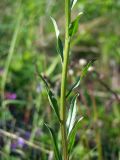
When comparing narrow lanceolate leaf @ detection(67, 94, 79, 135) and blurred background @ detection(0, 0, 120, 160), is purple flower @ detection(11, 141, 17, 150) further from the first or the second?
narrow lanceolate leaf @ detection(67, 94, 79, 135)

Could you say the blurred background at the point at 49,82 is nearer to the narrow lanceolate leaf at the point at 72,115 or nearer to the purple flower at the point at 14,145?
the purple flower at the point at 14,145

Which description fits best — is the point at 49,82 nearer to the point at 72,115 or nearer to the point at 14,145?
the point at 14,145

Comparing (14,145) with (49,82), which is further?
(14,145)

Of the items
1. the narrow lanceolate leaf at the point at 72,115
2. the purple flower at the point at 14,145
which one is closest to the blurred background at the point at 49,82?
the purple flower at the point at 14,145

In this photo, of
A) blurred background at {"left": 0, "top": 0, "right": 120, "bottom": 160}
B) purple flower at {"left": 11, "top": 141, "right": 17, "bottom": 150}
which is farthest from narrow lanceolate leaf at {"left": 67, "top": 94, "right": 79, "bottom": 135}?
purple flower at {"left": 11, "top": 141, "right": 17, "bottom": 150}

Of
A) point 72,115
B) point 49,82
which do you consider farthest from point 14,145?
point 72,115

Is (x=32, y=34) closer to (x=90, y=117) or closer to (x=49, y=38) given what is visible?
(x=49, y=38)

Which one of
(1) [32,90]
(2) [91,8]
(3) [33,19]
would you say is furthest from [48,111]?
(2) [91,8]

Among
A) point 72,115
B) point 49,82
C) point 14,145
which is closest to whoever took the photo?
point 72,115
